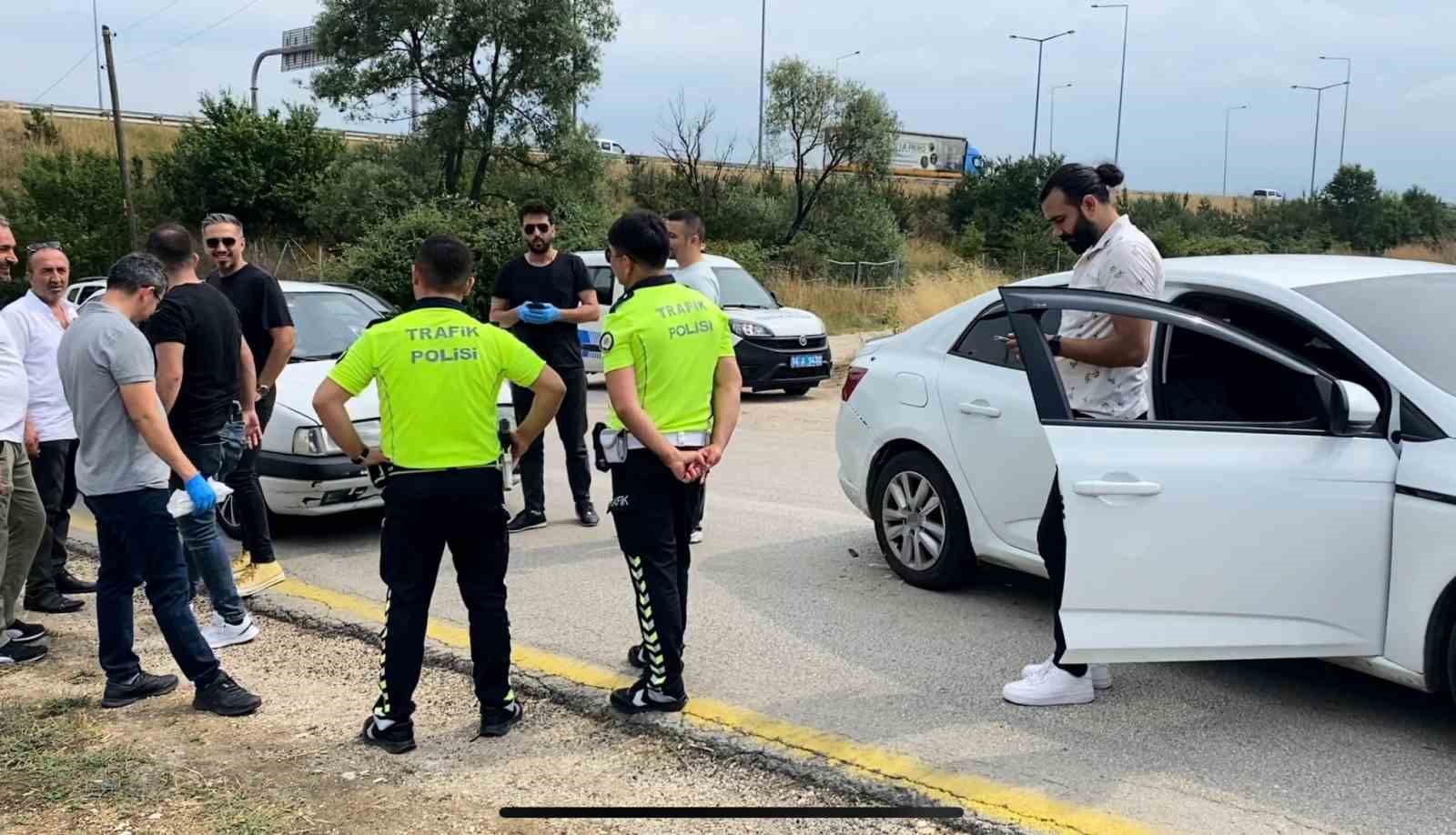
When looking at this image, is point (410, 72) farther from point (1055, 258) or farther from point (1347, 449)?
point (1347, 449)

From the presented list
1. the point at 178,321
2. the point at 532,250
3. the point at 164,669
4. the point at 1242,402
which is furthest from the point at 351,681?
the point at 1242,402

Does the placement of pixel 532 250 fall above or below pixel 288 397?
above

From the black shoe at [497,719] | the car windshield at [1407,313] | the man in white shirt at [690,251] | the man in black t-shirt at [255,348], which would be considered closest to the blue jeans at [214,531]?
the man in black t-shirt at [255,348]

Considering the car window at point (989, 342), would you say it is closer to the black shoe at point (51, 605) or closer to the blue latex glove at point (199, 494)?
the blue latex glove at point (199, 494)

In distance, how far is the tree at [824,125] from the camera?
31000 millimetres

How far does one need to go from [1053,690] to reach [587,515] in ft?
12.2

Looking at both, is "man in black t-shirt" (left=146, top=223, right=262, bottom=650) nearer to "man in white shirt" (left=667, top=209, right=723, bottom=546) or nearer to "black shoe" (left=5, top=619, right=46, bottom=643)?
"black shoe" (left=5, top=619, right=46, bottom=643)

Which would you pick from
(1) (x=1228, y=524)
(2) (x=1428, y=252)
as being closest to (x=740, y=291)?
(1) (x=1228, y=524)

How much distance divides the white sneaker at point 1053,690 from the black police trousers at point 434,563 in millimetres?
1846

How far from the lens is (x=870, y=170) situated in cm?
3194

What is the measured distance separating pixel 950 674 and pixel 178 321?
347 centimetres

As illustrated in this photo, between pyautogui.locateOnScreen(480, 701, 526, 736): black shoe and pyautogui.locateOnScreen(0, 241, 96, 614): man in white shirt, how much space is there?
8.84 ft

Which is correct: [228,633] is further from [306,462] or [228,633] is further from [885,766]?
[885,766]

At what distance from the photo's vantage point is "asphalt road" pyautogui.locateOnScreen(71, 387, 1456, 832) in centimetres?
340
